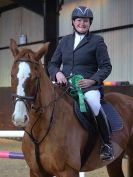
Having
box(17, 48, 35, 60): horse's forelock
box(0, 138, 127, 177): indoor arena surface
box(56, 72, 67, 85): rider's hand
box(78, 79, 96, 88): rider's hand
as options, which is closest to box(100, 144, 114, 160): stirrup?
box(78, 79, 96, 88): rider's hand

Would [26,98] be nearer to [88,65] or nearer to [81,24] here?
[88,65]

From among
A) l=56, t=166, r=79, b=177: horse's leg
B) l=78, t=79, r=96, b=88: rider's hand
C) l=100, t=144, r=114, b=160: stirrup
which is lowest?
l=56, t=166, r=79, b=177: horse's leg

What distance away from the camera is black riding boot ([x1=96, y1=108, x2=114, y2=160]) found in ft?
14.4

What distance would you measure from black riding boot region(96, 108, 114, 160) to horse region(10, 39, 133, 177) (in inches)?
3.8

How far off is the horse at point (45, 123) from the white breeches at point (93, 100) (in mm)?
166

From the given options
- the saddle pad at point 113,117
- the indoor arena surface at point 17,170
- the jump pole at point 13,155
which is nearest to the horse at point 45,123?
the saddle pad at point 113,117

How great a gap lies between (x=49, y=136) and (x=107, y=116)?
860 millimetres

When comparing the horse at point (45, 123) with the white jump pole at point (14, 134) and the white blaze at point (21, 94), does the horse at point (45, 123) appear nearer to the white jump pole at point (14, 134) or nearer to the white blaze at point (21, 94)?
the white blaze at point (21, 94)

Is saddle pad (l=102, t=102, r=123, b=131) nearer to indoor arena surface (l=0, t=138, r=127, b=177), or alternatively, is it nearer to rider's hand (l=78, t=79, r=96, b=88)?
rider's hand (l=78, t=79, r=96, b=88)

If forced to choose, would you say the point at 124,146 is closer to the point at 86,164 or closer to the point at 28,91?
the point at 86,164

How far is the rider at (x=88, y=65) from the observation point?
14.3 ft

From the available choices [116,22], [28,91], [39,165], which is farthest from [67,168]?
[116,22]

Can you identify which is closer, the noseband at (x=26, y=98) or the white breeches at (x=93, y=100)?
the noseband at (x=26, y=98)

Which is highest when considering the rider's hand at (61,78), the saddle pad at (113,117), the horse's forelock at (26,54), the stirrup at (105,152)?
the horse's forelock at (26,54)
